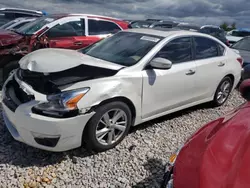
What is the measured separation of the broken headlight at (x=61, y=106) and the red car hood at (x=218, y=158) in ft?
4.15

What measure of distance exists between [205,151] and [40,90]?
6.06 ft

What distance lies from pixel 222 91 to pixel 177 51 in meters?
1.59

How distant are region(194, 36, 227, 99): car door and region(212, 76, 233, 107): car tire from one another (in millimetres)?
168

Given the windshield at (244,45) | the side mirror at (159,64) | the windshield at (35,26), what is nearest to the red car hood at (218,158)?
the side mirror at (159,64)

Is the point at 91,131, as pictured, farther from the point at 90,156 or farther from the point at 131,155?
the point at 131,155

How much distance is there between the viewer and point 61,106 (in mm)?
2566

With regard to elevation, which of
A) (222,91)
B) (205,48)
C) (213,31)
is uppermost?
(205,48)

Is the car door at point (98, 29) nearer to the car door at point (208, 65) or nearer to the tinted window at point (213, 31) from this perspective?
the car door at point (208, 65)

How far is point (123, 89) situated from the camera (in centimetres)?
296

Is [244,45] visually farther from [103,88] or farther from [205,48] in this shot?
[103,88]

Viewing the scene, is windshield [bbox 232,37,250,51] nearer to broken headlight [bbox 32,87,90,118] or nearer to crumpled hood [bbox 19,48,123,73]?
crumpled hood [bbox 19,48,123,73]

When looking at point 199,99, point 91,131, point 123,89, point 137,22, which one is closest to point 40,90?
point 91,131

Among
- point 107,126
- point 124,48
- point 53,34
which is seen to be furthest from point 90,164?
point 53,34

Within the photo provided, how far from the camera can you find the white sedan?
259cm
